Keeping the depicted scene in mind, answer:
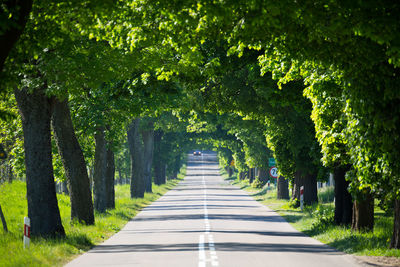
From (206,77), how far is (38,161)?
25.1 ft

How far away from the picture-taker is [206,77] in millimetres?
24672

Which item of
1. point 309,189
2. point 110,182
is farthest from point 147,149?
point 309,189

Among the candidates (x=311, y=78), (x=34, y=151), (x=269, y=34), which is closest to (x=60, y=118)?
(x=34, y=151)

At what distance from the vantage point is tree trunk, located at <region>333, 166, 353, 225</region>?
23.2m

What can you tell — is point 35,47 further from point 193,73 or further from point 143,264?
point 193,73

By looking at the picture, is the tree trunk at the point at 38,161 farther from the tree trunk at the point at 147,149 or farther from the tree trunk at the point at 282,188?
the tree trunk at the point at 147,149

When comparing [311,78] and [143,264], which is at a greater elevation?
[311,78]

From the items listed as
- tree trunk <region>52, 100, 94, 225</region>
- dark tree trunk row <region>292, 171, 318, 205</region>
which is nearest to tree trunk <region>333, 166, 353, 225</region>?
tree trunk <region>52, 100, 94, 225</region>

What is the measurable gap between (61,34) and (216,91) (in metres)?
16.0

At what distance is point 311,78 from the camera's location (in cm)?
1633

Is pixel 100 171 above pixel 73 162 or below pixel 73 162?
below

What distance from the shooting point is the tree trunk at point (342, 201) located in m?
23.2

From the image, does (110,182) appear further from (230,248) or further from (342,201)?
(230,248)

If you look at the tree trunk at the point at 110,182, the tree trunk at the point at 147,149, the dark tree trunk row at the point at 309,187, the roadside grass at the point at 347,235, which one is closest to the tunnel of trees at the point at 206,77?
the roadside grass at the point at 347,235
